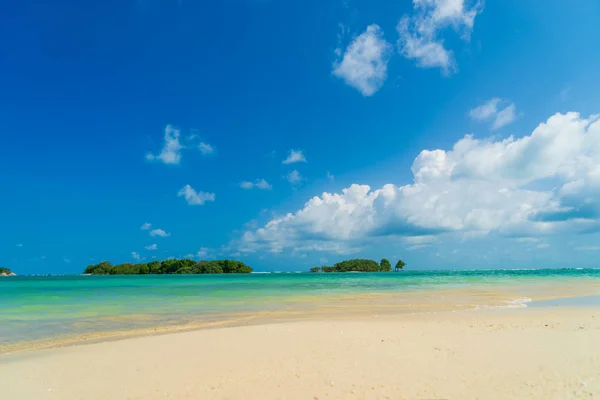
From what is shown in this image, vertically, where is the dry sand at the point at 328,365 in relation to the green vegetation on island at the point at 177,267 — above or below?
below

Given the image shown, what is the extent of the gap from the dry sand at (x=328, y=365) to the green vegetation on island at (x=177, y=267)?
510 ft

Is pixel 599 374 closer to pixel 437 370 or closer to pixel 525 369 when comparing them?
pixel 525 369

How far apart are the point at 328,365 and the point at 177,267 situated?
168m

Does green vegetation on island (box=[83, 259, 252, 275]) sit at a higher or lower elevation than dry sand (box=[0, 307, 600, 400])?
higher

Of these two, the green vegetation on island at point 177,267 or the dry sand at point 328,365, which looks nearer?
the dry sand at point 328,365

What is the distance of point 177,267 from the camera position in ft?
539

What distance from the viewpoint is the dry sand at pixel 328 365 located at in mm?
6758

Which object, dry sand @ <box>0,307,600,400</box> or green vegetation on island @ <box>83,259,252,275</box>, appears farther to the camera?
green vegetation on island @ <box>83,259,252,275</box>

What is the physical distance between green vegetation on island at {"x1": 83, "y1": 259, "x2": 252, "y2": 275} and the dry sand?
510ft

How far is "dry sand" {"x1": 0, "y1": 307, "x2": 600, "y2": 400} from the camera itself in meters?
6.76

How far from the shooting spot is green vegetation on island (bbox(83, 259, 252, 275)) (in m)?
162

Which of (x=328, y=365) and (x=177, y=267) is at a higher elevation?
(x=177, y=267)

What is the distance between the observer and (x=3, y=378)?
840 cm

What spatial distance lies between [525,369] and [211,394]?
6.61 meters
